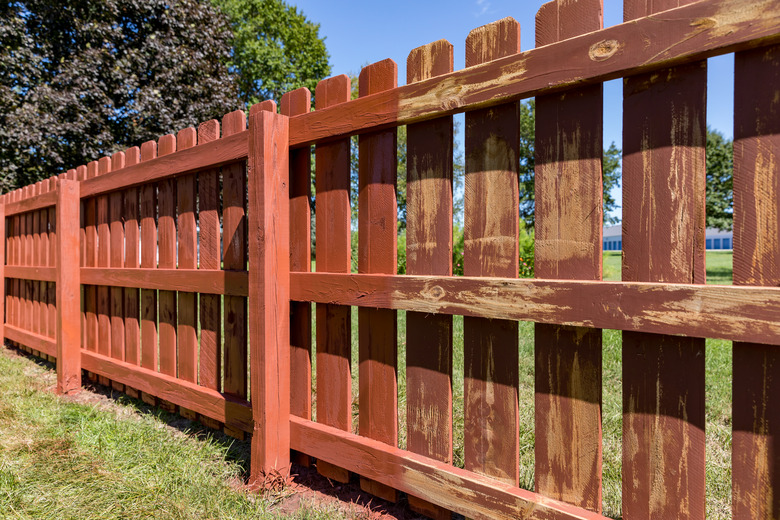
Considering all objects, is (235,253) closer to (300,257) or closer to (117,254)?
(300,257)

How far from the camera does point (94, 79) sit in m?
10.9

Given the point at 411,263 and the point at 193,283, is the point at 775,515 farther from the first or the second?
the point at 193,283

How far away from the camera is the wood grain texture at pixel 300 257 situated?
7.41 feet

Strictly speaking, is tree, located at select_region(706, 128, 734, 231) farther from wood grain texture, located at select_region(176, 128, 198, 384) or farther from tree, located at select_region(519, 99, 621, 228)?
wood grain texture, located at select_region(176, 128, 198, 384)

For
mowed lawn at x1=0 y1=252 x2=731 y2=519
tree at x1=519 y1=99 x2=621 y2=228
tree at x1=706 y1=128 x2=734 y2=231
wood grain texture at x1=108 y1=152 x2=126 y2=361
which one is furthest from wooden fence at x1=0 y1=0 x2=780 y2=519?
tree at x1=706 y1=128 x2=734 y2=231

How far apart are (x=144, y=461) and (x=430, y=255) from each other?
181cm

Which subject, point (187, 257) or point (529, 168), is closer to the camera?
point (187, 257)

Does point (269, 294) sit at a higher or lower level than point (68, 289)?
higher

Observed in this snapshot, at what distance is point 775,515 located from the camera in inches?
48.4

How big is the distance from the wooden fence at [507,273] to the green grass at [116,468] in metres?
0.19

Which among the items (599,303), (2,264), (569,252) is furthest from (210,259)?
(2,264)

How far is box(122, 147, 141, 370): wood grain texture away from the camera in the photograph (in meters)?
3.40

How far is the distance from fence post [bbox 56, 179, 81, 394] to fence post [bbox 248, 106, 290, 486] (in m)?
2.53

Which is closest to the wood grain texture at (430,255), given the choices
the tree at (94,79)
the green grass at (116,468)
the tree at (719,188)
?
the green grass at (116,468)
